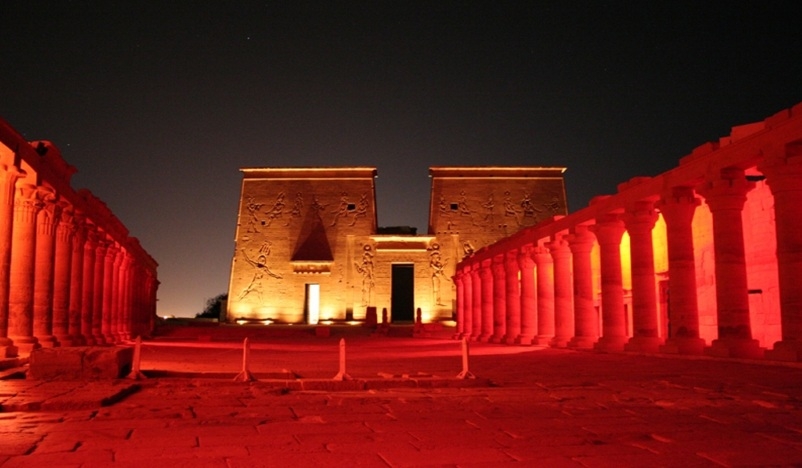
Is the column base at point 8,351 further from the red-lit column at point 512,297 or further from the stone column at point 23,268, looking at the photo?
the red-lit column at point 512,297

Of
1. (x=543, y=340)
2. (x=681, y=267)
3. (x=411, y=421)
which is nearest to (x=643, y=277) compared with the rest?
(x=681, y=267)

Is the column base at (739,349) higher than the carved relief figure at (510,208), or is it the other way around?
the carved relief figure at (510,208)

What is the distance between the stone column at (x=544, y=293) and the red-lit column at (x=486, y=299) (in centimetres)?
606

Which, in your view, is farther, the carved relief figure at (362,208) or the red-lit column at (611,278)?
Answer: the carved relief figure at (362,208)

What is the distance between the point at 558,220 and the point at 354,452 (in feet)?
55.7

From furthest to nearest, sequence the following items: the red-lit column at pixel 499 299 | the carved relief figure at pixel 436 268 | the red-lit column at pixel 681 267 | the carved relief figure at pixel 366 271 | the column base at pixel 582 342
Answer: the carved relief figure at pixel 436 268 → the carved relief figure at pixel 366 271 → the red-lit column at pixel 499 299 → the column base at pixel 582 342 → the red-lit column at pixel 681 267

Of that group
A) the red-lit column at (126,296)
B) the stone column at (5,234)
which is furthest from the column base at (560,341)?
the red-lit column at (126,296)

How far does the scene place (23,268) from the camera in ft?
49.2

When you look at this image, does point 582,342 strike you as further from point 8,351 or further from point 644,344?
point 8,351

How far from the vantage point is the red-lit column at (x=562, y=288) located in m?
21.2

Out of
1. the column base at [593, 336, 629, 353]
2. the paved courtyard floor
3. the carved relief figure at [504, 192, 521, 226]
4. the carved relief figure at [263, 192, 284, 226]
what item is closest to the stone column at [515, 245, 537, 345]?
the column base at [593, 336, 629, 353]

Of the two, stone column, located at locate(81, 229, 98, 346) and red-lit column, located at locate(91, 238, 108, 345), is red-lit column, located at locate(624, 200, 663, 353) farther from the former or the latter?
red-lit column, located at locate(91, 238, 108, 345)

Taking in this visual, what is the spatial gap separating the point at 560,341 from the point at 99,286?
15.4 metres

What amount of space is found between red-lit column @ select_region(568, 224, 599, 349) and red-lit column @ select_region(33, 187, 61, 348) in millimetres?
13419
